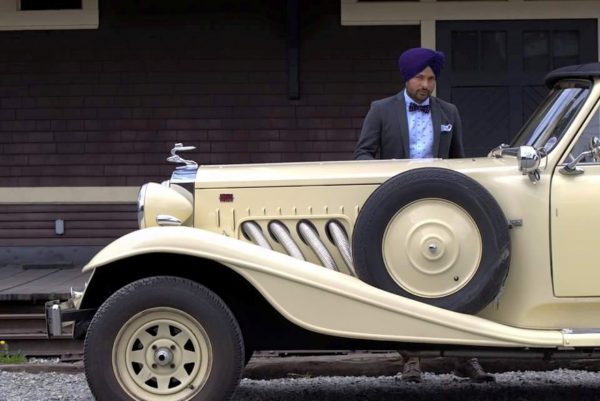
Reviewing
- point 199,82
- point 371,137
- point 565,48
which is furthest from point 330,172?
point 565,48

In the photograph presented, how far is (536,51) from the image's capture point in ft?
32.1

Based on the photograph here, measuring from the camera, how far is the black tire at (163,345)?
452cm

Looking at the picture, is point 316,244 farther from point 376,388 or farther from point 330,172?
point 376,388

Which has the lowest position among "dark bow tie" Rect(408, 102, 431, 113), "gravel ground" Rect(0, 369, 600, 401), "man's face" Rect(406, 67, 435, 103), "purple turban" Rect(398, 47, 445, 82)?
"gravel ground" Rect(0, 369, 600, 401)

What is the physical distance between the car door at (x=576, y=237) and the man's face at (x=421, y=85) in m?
1.11

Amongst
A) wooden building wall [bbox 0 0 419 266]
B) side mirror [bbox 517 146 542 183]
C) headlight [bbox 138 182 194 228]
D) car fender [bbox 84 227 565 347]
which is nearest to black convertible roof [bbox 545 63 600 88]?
side mirror [bbox 517 146 542 183]

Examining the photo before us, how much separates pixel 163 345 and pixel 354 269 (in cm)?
98

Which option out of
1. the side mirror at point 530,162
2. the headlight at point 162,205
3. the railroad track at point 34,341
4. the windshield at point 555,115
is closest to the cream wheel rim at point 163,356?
the headlight at point 162,205

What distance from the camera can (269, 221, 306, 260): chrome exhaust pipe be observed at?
196 inches

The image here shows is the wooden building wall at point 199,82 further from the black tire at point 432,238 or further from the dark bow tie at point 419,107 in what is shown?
the black tire at point 432,238

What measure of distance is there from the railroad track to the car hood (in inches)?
109

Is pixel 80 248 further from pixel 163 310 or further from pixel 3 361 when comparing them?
pixel 163 310

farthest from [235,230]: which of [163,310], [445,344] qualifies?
[445,344]

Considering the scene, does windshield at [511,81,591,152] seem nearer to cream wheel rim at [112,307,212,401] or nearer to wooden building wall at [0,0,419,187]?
cream wheel rim at [112,307,212,401]
